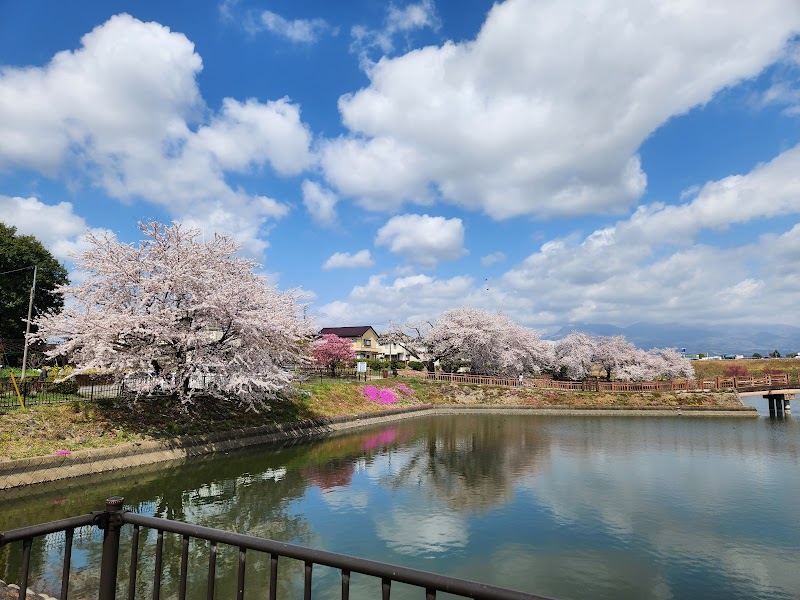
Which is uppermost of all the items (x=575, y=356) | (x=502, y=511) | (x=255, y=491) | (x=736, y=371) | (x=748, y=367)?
(x=575, y=356)

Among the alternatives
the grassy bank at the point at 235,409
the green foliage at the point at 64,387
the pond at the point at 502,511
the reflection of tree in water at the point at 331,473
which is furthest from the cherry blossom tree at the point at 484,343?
the green foliage at the point at 64,387

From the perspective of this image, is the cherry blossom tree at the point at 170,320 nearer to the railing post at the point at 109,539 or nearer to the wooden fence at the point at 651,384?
the railing post at the point at 109,539

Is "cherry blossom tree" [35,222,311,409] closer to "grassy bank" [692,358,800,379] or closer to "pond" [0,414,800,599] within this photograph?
"pond" [0,414,800,599]

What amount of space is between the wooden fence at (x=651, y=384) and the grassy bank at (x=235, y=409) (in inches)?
64.4

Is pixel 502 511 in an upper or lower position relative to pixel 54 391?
lower

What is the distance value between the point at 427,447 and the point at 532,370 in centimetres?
A: 3832

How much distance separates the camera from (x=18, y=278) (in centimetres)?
4009

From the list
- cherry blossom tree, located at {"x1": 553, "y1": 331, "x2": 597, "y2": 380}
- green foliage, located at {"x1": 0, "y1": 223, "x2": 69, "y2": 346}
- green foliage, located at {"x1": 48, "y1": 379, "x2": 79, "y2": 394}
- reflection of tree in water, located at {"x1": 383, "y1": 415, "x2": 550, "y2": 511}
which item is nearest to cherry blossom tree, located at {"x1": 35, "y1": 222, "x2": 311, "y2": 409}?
green foliage, located at {"x1": 48, "y1": 379, "x2": 79, "y2": 394}

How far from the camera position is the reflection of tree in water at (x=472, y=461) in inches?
653

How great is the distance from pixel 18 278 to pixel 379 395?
107ft

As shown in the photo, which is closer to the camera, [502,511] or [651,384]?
[502,511]

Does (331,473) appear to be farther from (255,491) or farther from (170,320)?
(170,320)

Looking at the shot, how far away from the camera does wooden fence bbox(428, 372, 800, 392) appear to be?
4328cm

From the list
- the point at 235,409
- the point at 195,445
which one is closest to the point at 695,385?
the point at 235,409
